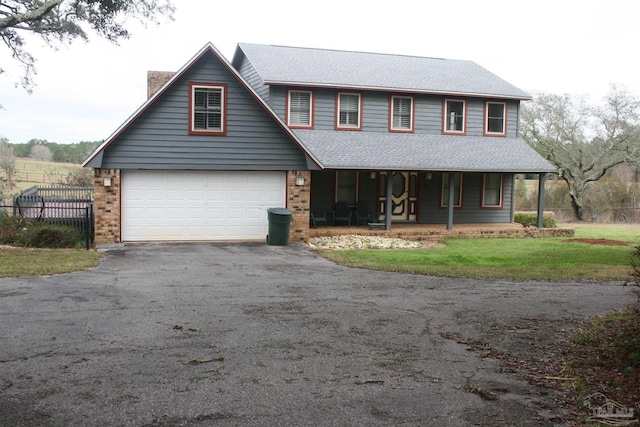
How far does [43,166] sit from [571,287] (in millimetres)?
45688

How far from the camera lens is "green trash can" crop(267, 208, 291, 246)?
17734mm

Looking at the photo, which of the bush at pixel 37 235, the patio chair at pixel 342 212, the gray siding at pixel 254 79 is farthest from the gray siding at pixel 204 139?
the patio chair at pixel 342 212

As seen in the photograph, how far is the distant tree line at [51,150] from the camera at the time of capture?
57.0 m

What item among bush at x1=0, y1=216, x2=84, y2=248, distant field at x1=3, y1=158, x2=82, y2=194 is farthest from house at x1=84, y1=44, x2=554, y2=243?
Result: distant field at x1=3, y1=158, x2=82, y2=194

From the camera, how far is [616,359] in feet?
20.9

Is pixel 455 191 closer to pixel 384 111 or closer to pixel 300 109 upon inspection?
pixel 384 111

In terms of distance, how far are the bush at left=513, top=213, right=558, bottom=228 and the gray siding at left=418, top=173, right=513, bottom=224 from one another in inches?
32.7

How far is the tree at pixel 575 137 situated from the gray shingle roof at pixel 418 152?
13.2 m

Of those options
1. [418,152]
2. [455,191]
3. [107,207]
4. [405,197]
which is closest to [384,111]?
[418,152]

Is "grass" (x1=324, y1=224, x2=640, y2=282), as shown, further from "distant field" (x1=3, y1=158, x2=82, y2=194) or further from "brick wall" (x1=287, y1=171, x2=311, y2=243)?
"distant field" (x1=3, y1=158, x2=82, y2=194)

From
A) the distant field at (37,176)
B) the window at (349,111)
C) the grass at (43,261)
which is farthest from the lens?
the distant field at (37,176)

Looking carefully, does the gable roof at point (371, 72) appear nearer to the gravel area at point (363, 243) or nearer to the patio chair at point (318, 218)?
A: the patio chair at point (318, 218)

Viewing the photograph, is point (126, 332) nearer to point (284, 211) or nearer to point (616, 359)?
point (616, 359)

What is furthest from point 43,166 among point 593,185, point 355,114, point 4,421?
point 4,421
